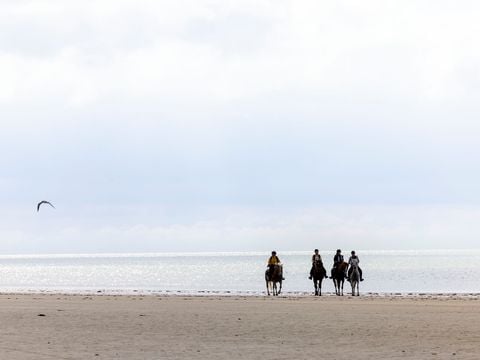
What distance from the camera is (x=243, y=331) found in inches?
915

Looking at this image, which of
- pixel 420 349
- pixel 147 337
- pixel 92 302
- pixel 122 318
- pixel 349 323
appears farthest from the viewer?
pixel 92 302

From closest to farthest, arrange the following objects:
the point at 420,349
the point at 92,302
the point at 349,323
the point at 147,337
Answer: the point at 420,349 → the point at 147,337 → the point at 349,323 → the point at 92,302

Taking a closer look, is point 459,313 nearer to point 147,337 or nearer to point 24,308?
point 147,337

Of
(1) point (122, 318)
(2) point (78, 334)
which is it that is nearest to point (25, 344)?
(2) point (78, 334)

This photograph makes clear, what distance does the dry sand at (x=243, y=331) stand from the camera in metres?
18.5

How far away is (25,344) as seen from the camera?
19812mm

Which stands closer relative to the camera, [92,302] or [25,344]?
[25,344]

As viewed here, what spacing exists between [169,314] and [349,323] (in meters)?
6.84

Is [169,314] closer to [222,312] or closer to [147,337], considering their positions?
[222,312]

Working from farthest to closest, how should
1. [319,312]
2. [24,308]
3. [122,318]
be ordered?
[24,308] → [319,312] → [122,318]

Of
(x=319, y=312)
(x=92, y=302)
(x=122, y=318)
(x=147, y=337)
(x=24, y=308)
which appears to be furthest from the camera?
(x=92, y=302)

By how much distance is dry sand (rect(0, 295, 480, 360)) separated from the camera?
60.6 feet

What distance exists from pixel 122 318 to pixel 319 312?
264 inches

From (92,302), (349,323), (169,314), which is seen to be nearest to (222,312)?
(169,314)
